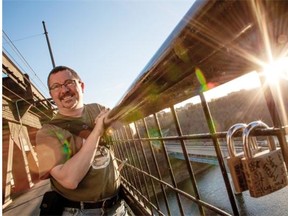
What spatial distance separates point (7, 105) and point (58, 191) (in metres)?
8.93

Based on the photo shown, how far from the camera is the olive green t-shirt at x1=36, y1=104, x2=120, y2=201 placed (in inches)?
75.5

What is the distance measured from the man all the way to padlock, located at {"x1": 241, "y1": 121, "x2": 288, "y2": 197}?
1157 millimetres

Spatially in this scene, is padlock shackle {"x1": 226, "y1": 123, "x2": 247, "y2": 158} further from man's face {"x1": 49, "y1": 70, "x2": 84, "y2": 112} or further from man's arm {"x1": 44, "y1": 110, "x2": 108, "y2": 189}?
man's face {"x1": 49, "y1": 70, "x2": 84, "y2": 112}

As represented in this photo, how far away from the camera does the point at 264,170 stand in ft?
2.35

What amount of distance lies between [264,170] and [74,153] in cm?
166

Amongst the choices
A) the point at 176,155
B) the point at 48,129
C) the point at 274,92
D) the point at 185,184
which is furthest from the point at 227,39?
the point at 185,184

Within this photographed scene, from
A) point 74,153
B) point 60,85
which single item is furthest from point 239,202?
point 60,85

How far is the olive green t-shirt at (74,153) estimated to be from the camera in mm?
1919

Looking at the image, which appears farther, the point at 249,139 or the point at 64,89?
the point at 64,89

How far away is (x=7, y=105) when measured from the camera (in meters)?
9.97


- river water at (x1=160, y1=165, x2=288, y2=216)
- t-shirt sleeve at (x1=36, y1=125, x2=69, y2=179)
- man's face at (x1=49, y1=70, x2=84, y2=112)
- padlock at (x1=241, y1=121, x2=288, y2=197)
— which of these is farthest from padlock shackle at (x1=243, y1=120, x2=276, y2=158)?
river water at (x1=160, y1=165, x2=288, y2=216)

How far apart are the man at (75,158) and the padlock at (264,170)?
116cm

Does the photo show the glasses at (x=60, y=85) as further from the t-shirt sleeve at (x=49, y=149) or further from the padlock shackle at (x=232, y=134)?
the padlock shackle at (x=232, y=134)

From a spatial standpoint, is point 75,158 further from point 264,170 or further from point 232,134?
point 264,170
